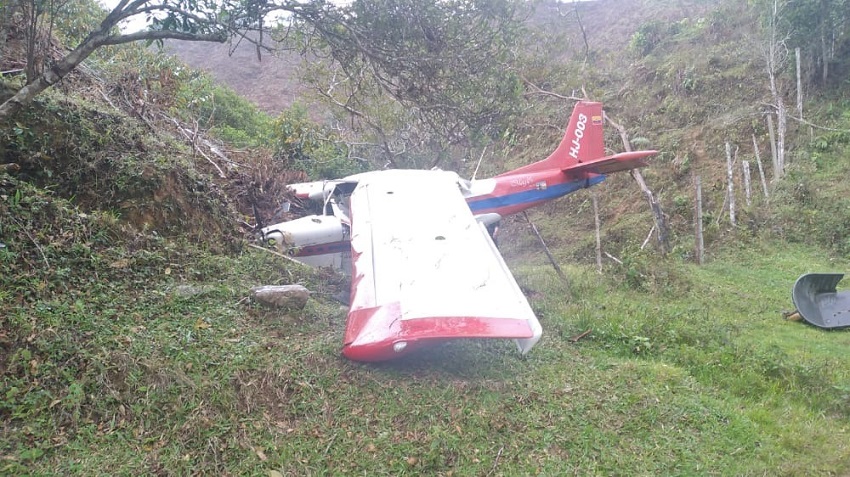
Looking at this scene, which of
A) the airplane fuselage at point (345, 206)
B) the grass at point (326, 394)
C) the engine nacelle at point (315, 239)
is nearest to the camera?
the grass at point (326, 394)

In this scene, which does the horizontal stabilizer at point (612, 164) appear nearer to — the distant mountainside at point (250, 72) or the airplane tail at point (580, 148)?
the airplane tail at point (580, 148)

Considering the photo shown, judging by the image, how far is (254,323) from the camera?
499 centimetres

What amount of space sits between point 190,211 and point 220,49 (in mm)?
36336

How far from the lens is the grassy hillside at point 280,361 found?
358 cm

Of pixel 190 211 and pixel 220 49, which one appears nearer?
pixel 190 211

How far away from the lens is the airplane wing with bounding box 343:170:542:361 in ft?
14.6

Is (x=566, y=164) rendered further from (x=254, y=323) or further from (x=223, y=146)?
(x=254, y=323)

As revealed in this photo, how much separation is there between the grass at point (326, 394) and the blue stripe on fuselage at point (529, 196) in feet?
15.4

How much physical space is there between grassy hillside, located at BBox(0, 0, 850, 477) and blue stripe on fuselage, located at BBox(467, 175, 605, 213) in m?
2.01

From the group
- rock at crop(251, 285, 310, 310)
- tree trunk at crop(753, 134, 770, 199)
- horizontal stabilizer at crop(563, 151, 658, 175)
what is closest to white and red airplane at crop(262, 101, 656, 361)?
rock at crop(251, 285, 310, 310)

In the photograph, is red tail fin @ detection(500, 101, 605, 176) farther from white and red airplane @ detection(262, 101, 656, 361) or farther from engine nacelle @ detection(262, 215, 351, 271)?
engine nacelle @ detection(262, 215, 351, 271)

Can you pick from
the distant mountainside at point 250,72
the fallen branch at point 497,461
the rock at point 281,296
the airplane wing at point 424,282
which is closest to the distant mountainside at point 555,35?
the distant mountainside at point 250,72

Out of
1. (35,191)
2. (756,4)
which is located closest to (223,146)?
(35,191)

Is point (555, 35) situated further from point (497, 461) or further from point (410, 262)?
point (497, 461)
